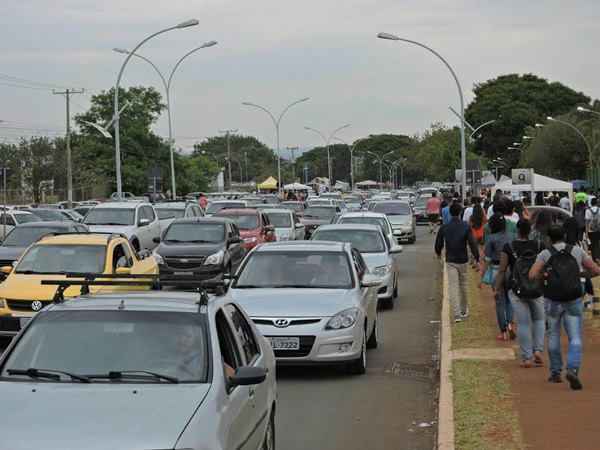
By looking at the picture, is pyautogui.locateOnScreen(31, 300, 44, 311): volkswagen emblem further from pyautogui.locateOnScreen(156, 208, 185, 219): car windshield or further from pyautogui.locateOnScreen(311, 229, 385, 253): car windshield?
pyautogui.locateOnScreen(156, 208, 185, 219): car windshield

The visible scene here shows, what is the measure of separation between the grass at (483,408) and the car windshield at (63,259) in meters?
6.31

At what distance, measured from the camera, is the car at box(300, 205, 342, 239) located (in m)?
44.5

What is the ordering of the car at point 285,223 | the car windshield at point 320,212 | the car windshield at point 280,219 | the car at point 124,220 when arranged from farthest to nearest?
the car windshield at point 320,212 → the car windshield at point 280,219 → the car at point 285,223 → the car at point 124,220

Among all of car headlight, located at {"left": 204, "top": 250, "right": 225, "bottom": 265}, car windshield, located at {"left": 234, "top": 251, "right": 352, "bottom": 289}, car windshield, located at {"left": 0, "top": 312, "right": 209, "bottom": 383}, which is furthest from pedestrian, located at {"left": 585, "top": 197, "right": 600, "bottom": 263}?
car windshield, located at {"left": 0, "top": 312, "right": 209, "bottom": 383}

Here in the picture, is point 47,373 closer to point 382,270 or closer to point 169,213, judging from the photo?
point 382,270

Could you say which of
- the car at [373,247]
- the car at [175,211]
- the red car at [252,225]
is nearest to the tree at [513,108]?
the car at [175,211]

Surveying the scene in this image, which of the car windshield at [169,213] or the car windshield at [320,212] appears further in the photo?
the car windshield at [320,212]

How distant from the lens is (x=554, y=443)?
923cm

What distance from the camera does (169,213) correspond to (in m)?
39.5

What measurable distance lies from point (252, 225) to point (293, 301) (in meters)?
19.4

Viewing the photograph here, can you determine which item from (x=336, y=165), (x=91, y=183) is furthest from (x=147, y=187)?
(x=336, y=165)

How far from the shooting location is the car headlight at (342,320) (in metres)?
13.2

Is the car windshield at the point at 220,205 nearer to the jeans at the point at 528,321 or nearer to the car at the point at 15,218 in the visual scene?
the car at the point at 15,218

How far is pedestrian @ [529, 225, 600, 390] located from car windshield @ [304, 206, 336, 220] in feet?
111
